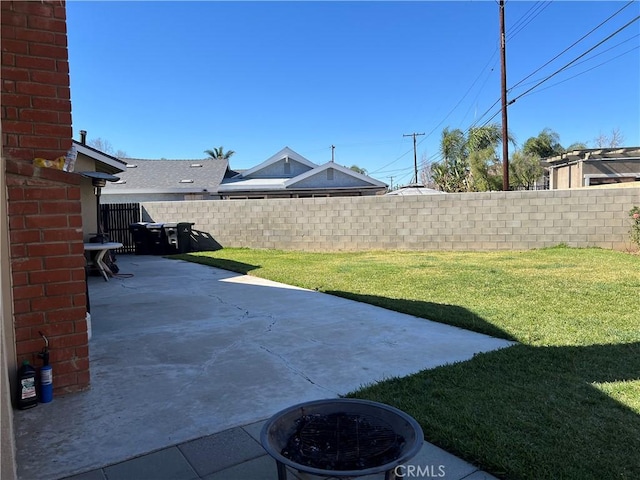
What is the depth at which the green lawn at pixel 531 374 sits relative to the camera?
2270mm

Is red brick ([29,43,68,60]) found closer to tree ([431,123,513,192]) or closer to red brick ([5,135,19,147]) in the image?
red brick ([5,135,19,147])

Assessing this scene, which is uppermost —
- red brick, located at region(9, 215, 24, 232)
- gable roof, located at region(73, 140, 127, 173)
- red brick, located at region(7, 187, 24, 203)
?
gable roof, located at region(73, 140, 127, 173)

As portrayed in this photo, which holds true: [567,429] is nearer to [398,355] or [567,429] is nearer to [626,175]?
[398,355]

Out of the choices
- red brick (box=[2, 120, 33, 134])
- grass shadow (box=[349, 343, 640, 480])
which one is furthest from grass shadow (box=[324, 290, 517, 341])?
red brick (box=[2, 120, 33, 134])

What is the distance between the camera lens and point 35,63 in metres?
2.98

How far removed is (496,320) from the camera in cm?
496

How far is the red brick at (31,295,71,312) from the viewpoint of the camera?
2982mm

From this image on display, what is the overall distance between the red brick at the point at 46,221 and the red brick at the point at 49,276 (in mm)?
317

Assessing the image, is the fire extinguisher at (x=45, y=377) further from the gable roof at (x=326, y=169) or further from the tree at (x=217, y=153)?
the tree at (x=217, y=153)

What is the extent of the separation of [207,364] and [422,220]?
34.5ft

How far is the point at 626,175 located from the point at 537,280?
1795 centimetres

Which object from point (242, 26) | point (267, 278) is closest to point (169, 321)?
point (267, 278)

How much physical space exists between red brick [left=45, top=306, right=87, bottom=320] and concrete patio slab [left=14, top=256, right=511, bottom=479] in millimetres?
548

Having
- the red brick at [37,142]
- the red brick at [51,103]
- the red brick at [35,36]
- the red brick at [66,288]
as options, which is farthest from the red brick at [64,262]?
the red brick at [35,36]
